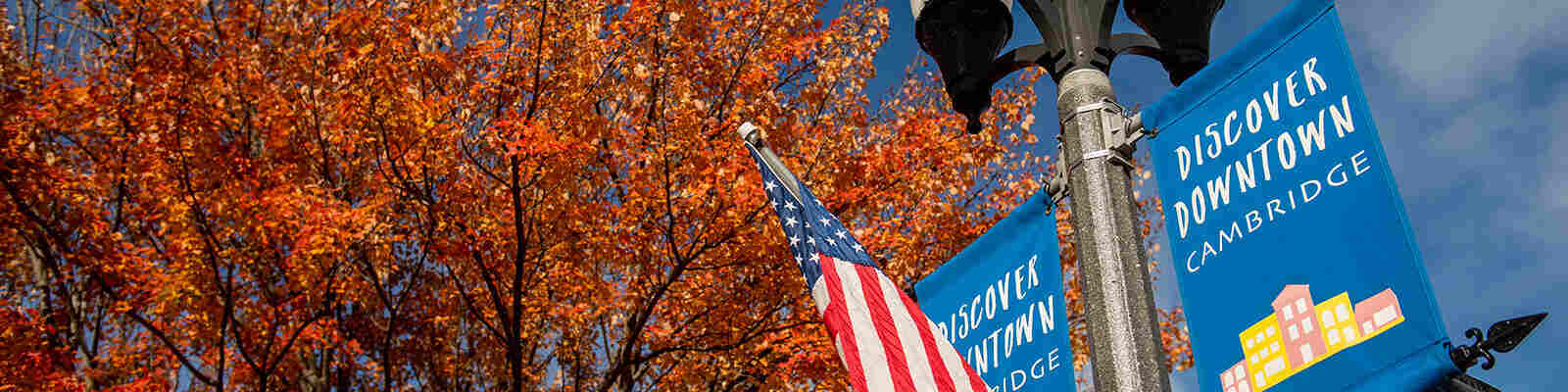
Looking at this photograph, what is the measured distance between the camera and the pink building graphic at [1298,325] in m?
3.40

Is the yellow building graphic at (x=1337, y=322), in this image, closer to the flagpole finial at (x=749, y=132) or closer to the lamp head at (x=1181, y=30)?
the lamp head at (x=1181, y=30)

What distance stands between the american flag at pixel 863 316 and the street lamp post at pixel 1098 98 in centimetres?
90

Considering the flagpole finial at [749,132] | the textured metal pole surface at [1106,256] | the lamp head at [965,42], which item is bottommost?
the textured metal pole surface at [1106,256]

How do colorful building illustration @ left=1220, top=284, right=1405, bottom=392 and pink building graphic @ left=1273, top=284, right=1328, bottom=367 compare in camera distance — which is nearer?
colorful building illustration @ left=1220, top=284, right=1405, bottom=392

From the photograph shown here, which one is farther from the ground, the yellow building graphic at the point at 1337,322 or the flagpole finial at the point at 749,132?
the flagpole finial at the point at 749,132

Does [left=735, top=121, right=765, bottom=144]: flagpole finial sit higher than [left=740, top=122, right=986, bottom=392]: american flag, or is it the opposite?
[left=735, top=121, right=765, bottom=144]: flagpole finial

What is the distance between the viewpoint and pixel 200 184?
46.8ft

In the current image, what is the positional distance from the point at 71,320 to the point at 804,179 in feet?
32.2

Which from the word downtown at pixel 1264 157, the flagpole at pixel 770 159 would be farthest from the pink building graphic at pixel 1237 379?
the flagpole at pixel 770 159

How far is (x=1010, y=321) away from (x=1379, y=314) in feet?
5.56

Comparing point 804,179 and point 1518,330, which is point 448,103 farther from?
point 1518,330

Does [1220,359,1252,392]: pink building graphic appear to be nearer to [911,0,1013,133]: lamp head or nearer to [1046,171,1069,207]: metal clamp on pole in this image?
[1046,171,1069,207]: metal clamp on pole

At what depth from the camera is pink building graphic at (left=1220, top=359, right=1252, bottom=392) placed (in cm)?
360

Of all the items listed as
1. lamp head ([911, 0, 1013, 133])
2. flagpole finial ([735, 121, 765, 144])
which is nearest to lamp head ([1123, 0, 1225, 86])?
lamp head ([911, 0, 1013, 133])
